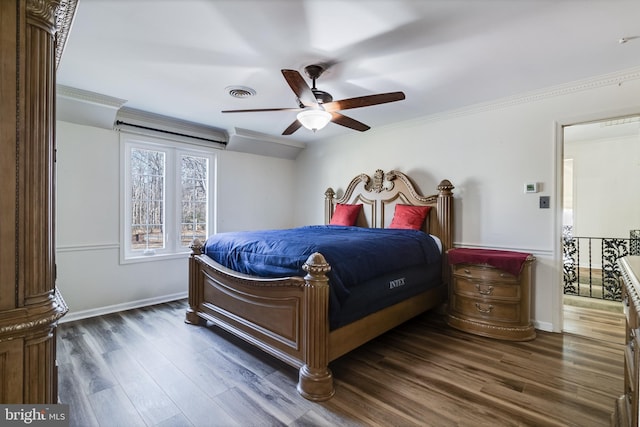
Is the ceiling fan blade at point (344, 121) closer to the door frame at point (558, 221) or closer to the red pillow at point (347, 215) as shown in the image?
the red pillow at point (347, 215)

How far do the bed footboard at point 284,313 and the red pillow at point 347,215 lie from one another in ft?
6.44

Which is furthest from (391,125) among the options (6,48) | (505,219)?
(6,48)

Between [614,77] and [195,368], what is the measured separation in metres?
4.34

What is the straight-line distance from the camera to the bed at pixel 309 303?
198 centimetres

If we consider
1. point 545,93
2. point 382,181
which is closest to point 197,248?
point 382,181

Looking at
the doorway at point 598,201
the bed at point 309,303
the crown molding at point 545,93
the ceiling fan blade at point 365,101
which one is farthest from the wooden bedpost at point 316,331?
the doorway at point 598,201

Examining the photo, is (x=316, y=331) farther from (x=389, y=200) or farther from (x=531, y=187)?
(x=531, y=187)

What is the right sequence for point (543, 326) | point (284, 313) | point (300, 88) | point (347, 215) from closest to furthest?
point (300, 88), point (284, 313), point (543, 326), point (347, 215)

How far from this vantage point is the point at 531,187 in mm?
3074

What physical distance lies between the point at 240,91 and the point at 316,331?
2422mm

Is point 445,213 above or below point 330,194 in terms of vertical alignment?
below

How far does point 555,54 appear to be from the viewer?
7.68ft

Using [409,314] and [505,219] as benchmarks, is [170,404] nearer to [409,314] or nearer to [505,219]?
[409,314]

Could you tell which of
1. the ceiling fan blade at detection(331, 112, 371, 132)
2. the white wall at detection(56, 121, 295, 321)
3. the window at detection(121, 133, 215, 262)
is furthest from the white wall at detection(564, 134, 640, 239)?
the white wall at detection(56, 121, 295, 321)
